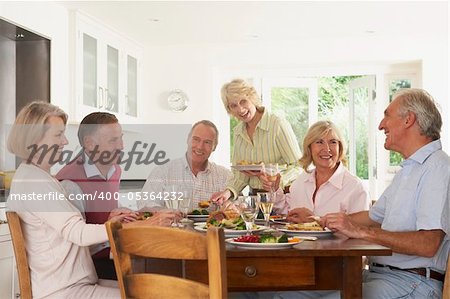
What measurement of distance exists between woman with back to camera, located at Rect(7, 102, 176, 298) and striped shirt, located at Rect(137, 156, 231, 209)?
1.25 meters

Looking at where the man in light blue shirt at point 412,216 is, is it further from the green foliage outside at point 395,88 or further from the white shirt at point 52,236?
the green foliage outside at point 395,88

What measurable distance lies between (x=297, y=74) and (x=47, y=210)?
546 centimetres

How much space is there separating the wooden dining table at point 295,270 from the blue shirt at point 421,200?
0.29 meters

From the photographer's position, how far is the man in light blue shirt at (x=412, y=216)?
2.15m

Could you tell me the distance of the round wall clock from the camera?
699cm

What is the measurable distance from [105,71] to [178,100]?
1384mm

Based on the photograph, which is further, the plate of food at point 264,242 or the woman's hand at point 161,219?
the woman's hand at point 161,219

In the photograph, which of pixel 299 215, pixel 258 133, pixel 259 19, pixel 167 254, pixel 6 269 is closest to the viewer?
pixel 167 254

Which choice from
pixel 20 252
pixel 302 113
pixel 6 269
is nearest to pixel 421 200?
pixel 20 252

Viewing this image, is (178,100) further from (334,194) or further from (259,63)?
(334,194)

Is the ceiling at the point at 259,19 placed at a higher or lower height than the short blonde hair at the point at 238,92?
higher

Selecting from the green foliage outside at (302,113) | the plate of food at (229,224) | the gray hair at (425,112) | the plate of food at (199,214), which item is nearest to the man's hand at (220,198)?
the plate of food at (199,214)

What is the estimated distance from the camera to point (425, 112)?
7.70ft

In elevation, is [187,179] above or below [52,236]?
above
